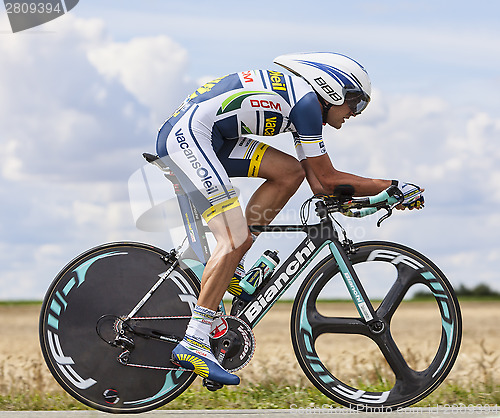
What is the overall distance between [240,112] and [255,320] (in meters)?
1.50

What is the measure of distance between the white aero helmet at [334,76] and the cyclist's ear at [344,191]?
59cm

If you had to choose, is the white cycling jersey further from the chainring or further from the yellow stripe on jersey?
the chainring

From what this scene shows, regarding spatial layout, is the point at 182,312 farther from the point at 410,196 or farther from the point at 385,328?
the point at 410,196

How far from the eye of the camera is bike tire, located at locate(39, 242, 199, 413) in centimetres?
526

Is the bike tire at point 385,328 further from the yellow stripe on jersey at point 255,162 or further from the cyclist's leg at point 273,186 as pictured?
the yellow stripe on jersey at point 255,162

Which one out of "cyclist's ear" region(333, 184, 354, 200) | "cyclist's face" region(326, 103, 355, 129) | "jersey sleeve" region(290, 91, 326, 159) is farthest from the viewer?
"cyclist's face" region(326, 103, 355, 129)

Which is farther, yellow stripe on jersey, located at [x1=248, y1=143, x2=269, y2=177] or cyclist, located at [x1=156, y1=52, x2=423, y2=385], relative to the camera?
yellow stripe on jersey, located at [x1=248, y1=143, x2=269, y2=177]

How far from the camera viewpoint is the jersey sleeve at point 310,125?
4887mm

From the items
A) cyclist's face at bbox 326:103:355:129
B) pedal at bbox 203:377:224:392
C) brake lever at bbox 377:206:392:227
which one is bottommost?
pedal at bbox 203:377:224:392

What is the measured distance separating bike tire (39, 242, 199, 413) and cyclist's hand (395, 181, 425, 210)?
1.63m

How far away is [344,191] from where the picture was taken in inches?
199

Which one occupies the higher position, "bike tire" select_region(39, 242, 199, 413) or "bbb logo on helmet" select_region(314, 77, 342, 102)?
"bbb logo on helmet" select_region(314, 77, 342, 102)

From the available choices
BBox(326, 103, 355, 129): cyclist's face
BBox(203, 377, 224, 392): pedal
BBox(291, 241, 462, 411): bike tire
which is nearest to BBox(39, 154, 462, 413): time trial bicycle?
BBox(291, 241, 462, 411): bike tire

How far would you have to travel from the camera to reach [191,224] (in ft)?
17.3
